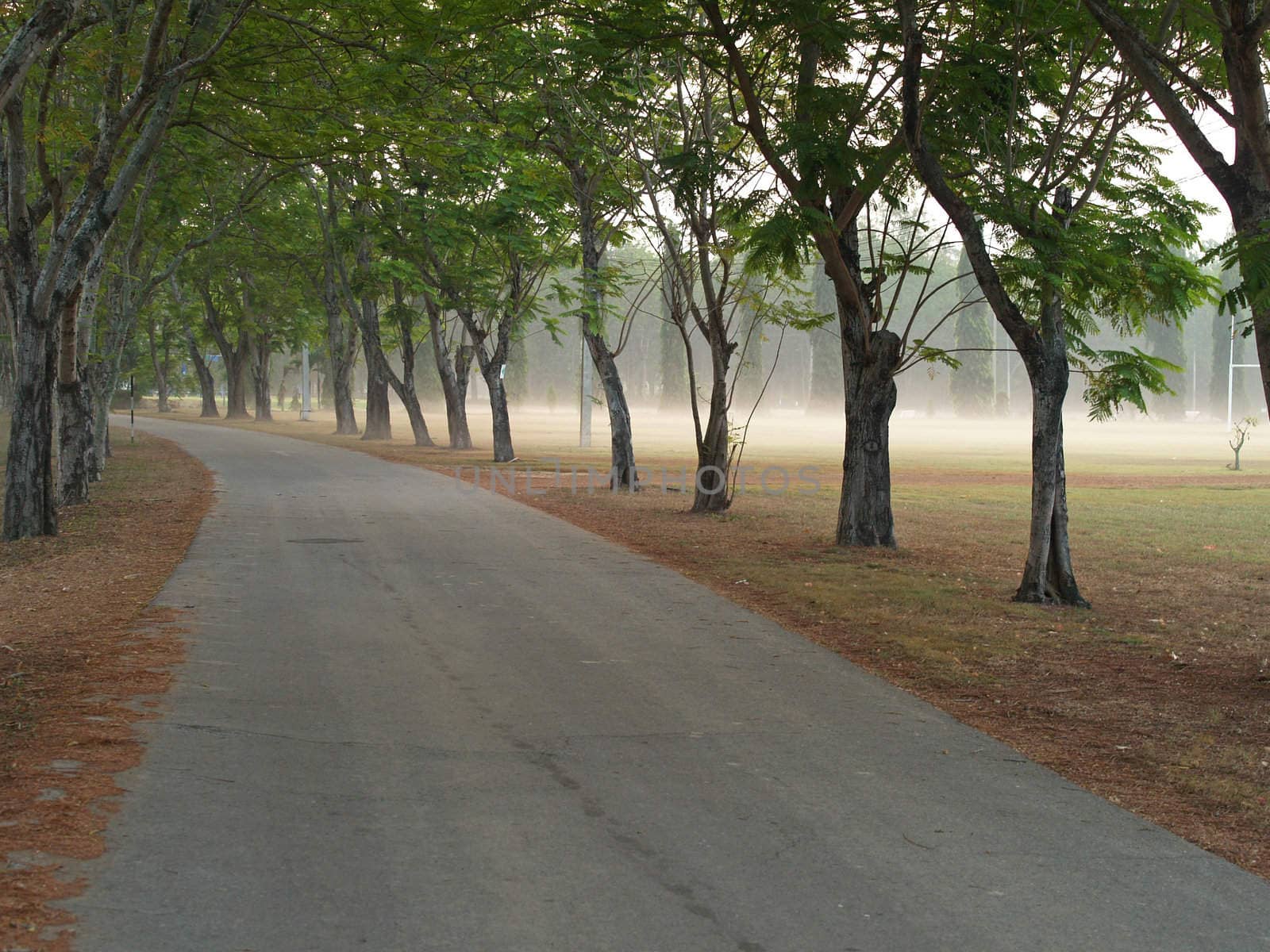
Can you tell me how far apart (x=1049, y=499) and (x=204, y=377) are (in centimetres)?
5653

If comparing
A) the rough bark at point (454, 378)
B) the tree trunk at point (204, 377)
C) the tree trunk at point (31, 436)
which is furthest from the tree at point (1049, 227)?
the tree trunk at point (204, 377)

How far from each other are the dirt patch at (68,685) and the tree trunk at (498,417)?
621 inches

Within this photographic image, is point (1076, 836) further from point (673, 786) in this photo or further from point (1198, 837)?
point (673, 786)

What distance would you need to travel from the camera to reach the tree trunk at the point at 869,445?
44.9 ft

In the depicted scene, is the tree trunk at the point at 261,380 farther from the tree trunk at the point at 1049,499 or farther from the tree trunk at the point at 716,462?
the tree trunk at the point at 1049,499

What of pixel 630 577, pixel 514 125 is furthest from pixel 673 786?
pixel 514 125

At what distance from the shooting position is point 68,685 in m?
6.79

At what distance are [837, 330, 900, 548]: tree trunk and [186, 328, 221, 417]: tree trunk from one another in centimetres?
4407

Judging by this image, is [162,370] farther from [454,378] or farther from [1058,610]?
[1058,610]

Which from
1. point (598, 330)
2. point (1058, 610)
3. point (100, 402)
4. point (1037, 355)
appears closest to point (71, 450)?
point (100, 402)

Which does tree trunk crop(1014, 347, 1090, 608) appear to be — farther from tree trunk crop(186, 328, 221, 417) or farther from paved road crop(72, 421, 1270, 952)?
tree trunk crop(186, 328, 221, 417)

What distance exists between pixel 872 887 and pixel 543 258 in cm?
2636

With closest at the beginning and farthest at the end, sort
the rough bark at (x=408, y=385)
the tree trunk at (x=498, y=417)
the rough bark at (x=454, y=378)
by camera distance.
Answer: the tree trunk at (x=498, y=417), the rough bark at (x=454, y=378), the rough bark at (x=408, y=385)

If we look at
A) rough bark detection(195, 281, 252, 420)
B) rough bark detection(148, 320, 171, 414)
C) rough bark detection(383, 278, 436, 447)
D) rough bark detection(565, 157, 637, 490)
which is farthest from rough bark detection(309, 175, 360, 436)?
rough bark detection(148, 320, 171, 414)
